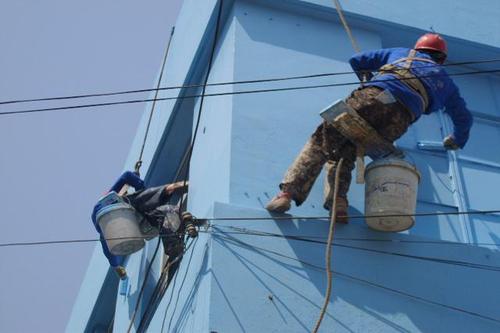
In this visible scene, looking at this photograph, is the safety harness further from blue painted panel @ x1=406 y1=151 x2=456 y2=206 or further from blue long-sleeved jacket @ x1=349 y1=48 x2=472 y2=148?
blue painted panel @ x1=406 y1=151 x2=456 y2=206

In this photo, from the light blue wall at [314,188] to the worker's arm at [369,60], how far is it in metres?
0.66

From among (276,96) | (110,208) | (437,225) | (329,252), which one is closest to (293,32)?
(276,96)

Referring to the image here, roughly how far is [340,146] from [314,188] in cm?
51

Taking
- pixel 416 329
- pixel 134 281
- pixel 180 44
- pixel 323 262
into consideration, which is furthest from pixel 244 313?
pixel 180 44

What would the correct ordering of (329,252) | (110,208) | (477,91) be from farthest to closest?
1. (477,91)
2. (110,208)
3. (329,252)

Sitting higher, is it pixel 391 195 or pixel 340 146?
pixel 340 146

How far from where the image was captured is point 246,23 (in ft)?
26.3

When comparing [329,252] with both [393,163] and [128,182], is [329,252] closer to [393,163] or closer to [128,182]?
[393,163]

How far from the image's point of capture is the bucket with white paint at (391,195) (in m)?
6.56

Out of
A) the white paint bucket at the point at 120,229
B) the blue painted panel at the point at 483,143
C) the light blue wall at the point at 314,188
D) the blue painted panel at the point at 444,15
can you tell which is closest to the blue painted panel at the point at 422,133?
the light blue wall at the point at 314,188

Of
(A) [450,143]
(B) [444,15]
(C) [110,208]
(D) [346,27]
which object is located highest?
(B) [444,15]

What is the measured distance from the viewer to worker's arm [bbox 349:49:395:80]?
7070 millimetres

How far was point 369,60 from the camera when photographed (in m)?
7.11

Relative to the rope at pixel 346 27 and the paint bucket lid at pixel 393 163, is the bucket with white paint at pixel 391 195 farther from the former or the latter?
the rope at pixel 346 27
